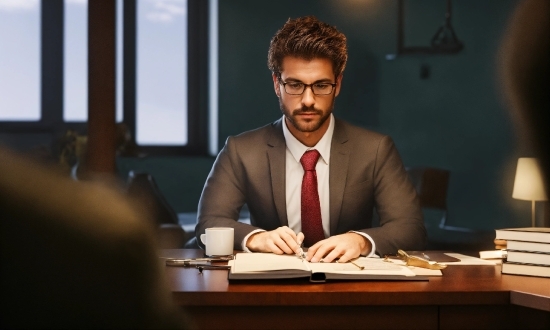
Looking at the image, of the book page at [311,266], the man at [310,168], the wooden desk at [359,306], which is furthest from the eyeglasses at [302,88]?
the wooden desk at [359,306]

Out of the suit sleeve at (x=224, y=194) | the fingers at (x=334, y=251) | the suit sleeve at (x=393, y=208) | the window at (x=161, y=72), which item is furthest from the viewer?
the window at (x=161, y=72)

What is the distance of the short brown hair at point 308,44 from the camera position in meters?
2.41

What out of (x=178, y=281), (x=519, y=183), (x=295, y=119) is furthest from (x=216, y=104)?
(x=178, y=281)

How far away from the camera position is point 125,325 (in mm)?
500

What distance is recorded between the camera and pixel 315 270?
159 centimetres

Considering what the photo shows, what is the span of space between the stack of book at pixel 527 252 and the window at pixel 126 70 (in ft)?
13.9

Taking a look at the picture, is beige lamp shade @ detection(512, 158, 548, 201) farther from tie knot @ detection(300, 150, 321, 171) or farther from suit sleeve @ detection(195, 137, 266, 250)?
suit sleeve @ detection(195, 137, 266, 250)

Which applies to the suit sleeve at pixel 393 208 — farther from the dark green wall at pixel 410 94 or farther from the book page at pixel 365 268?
the dark green wall at pixel 410 94

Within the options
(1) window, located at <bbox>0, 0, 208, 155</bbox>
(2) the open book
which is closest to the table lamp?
(1) window, located at <bbox>0, 0, 208, 155</bbox>

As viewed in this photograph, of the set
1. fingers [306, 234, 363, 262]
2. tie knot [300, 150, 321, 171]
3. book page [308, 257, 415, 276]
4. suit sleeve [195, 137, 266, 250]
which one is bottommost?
book page [308, 257, 415, 276]

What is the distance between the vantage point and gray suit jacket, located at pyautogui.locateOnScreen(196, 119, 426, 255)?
2408 millimetres

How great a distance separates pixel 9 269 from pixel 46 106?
518cm

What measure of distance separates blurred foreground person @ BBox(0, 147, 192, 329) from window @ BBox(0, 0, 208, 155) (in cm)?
503

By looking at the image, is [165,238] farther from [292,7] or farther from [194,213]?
[292,7]
